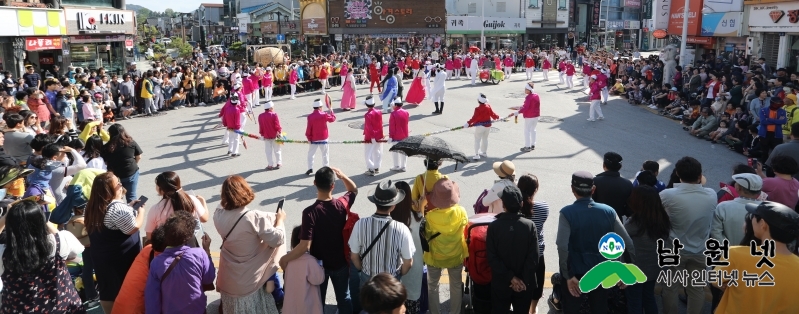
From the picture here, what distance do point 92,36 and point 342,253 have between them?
24589 mm

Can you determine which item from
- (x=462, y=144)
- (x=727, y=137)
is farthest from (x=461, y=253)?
(x=727, y=137)

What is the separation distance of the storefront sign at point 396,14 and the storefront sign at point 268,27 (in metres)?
13.2

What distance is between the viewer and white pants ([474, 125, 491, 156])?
41.3 ft

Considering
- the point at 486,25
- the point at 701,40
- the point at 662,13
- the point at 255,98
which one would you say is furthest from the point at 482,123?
the point at 486,25

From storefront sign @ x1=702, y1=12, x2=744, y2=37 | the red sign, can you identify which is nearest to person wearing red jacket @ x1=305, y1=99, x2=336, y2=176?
the red sign

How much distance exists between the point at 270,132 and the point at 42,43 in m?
15.8

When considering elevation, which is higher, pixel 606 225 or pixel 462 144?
pixel 606 225

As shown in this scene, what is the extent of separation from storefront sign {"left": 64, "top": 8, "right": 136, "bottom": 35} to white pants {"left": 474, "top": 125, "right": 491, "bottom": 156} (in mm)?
Result: 19141

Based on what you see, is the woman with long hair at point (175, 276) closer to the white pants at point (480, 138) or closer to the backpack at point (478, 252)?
the backpack at point (478, 252)

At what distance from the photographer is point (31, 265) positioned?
13.4ft

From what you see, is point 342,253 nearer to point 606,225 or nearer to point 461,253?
point 461,253

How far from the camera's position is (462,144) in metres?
14.1

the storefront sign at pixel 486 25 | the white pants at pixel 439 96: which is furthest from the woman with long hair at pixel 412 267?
the storefront sign at pixel 486 25

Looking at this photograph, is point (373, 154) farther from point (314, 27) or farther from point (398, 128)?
point (314, 27)
